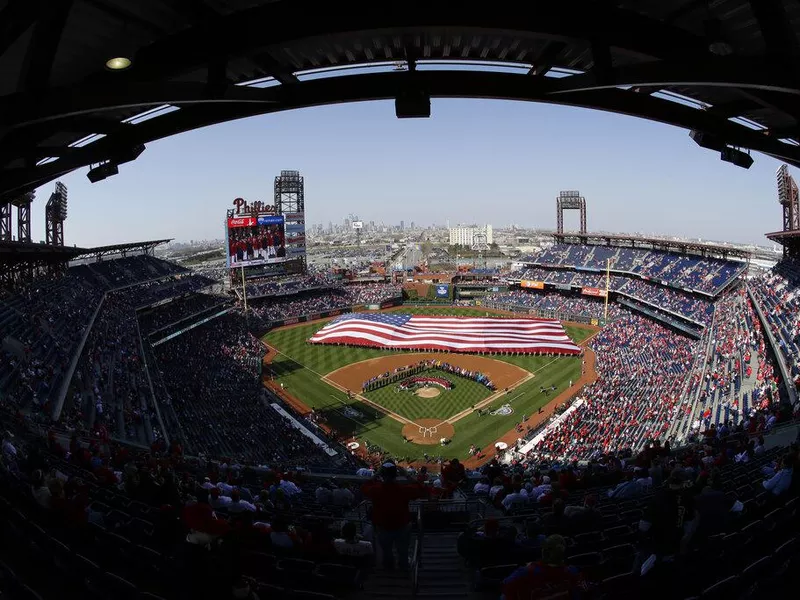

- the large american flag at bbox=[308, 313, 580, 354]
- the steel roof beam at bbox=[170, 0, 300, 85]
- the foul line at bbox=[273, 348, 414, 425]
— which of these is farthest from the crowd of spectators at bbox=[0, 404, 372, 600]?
the large american flag at bbox=[308, 313, 580, 354]

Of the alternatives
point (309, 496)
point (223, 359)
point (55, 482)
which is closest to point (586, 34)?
point (55, 482)

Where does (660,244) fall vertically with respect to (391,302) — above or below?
above

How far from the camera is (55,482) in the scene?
537 cm

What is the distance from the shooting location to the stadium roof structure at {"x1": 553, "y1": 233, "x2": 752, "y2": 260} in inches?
1905

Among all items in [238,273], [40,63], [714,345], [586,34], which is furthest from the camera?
[238,273]

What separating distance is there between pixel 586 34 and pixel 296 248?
206ft

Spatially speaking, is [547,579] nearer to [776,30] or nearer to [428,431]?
[776,30]

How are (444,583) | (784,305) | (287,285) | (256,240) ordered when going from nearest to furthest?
(444,583)
(784,305)
(256,240)
(287,285)

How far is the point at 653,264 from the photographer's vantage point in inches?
2199

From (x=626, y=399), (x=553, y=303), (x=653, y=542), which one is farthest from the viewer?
(x=553, y=303)

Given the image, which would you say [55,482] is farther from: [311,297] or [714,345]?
[311,297]

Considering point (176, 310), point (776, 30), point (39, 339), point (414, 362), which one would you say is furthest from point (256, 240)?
point (776, 30)

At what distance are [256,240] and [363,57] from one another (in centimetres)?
5515

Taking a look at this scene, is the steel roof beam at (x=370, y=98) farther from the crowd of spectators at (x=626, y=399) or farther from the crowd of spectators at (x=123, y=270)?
the crowd of spectators at (x=123, y=270)
